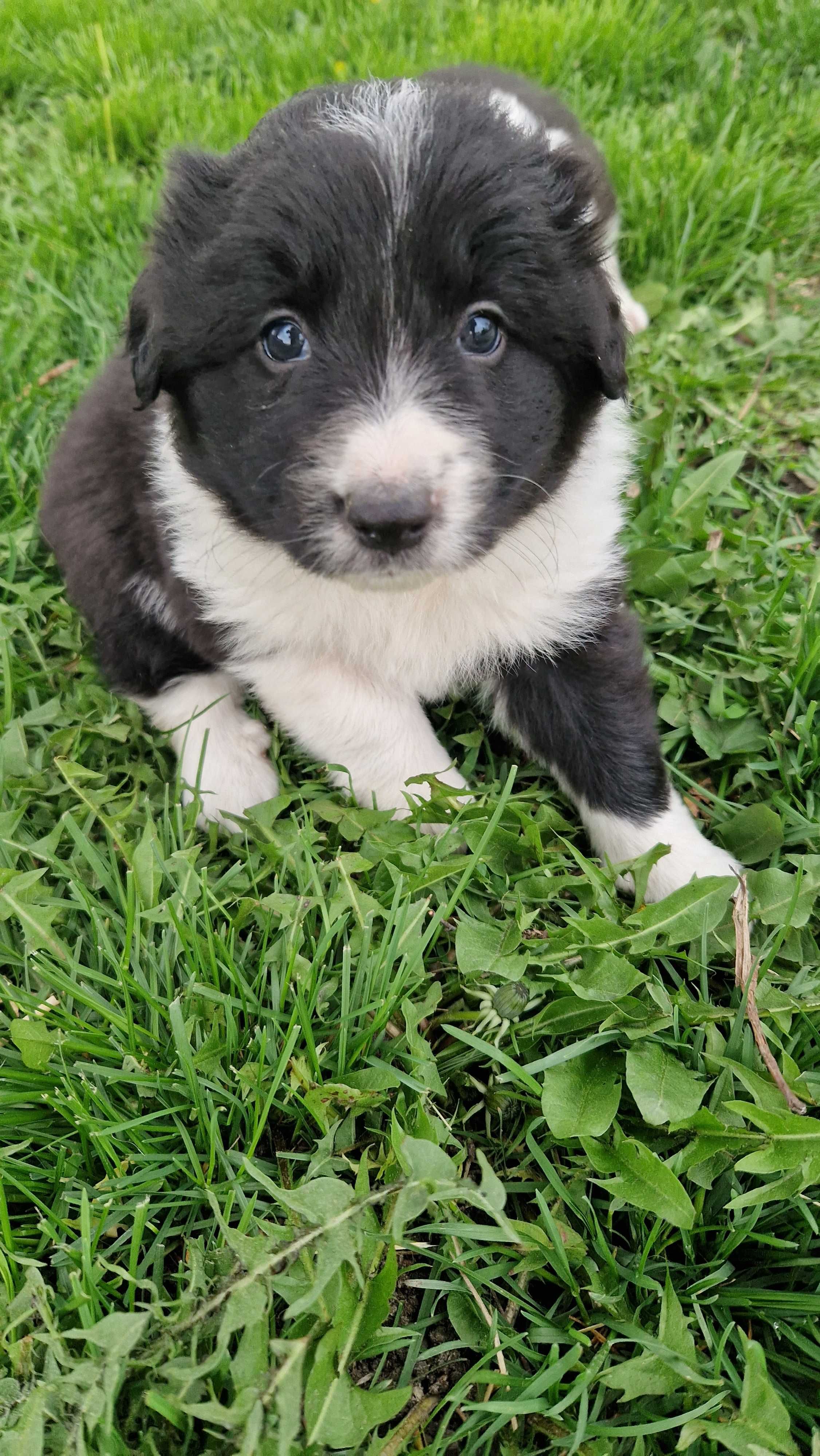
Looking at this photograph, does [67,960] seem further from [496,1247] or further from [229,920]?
[496,1247]

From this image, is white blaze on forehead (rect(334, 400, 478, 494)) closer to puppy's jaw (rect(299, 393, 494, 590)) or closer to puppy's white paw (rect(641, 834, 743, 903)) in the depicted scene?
puppy's jaw (rect(299, 393, 494, 590))

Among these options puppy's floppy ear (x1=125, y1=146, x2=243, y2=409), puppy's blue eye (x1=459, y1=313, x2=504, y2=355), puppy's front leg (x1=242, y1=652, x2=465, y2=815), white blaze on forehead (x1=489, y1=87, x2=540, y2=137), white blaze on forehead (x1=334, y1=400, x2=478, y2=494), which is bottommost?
puppy's front leg (x1=242, y1=652, x2=465, y2=815)

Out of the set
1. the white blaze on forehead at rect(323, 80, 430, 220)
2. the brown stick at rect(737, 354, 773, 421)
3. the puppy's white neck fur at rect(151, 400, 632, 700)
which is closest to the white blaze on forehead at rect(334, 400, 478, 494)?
the white blaze on forehead at rect(323, 80, 430, 220)

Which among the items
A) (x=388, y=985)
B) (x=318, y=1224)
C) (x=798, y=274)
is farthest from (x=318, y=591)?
(x=798, y=274)

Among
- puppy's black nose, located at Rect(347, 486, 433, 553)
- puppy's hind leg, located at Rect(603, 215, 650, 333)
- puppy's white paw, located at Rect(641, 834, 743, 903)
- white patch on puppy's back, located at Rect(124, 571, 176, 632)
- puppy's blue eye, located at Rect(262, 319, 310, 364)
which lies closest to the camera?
puppy's black nose, located at Rect(347, 486, 433, 553)

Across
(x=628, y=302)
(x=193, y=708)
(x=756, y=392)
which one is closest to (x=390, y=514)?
(x=193, y=708)

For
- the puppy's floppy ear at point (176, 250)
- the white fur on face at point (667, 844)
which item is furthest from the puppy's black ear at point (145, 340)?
the white fur on face at point (667, 844)

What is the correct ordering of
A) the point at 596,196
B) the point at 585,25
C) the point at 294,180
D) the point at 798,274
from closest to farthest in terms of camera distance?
the point at 294,180
the point at 596,196
the point at 798,274
the point at 585,25

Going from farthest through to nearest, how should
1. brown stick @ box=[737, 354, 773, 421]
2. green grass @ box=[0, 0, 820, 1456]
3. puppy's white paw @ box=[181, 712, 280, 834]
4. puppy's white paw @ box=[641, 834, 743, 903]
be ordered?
brown stick @ box=[737, 354, 773, 421]
puppy's white paw @ box=[181, 712, 280, 834]
puppy's white paw @ box=[641, 834, 743, 903]
green grass @ box=[0, 0, 820, 1456]

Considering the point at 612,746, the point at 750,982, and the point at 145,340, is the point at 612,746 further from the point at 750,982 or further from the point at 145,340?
the point at 145,340
